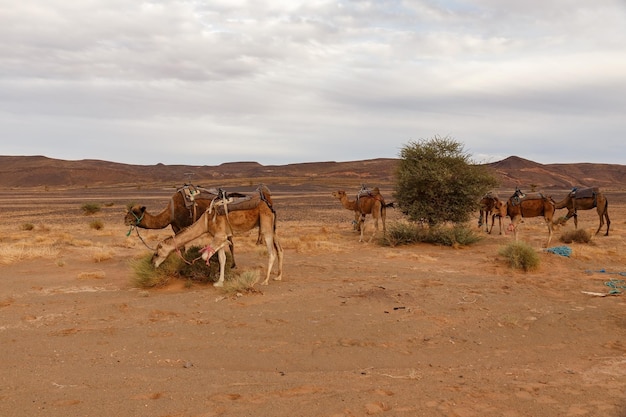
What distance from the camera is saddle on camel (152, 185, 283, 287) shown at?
423 inches

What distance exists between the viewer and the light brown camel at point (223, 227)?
10.7 metres

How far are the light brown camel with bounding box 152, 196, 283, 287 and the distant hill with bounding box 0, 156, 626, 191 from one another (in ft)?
315

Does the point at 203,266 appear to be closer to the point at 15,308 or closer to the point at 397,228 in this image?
the point at 15,308

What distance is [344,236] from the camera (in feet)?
70.0

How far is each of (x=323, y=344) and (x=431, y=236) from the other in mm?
11992

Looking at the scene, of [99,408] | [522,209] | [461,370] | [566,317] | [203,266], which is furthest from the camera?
[522,209]

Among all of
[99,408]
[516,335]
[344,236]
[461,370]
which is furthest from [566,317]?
[344,236]

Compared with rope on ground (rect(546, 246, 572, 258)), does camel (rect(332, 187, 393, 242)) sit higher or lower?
higher

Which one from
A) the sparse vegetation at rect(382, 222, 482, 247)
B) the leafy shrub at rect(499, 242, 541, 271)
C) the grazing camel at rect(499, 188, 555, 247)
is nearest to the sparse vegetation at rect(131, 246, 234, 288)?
the leafy shrub at rect(499, 242, 541, 271)

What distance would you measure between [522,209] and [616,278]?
642 centimetres

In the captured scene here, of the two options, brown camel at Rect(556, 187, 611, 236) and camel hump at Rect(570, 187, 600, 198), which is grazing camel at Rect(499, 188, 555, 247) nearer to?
brown camel at Rect(556, 187, 611, 236)

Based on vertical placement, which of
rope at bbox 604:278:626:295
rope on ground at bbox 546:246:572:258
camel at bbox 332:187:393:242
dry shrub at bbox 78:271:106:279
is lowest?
dry shrub at bbox 78:271:106:279

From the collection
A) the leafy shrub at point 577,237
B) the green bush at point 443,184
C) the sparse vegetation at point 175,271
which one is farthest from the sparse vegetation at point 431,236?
the sparse vegetation at point 175,271

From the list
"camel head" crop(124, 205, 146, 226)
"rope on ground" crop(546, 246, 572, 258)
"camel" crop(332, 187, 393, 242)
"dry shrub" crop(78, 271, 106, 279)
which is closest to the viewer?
"camel head" crop(124, 205, 146, 226)
